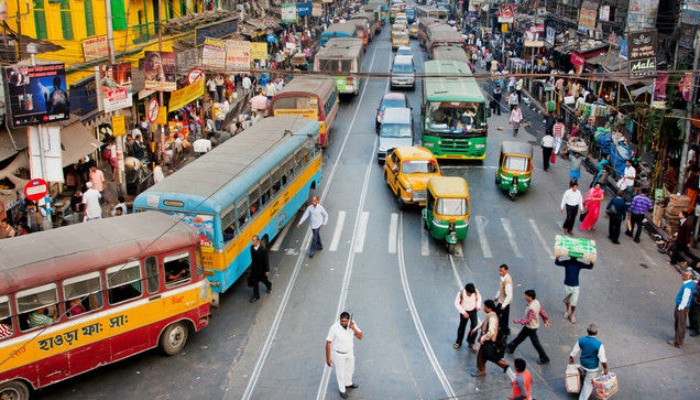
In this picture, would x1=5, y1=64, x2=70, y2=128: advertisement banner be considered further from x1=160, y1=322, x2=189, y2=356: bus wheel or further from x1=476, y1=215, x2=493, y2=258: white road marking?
x1=476, y1=215, x2=493, y2=258: white road marking

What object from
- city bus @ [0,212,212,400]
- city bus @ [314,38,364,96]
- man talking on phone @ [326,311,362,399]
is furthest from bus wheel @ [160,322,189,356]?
city bus @ [314,38,364,96]

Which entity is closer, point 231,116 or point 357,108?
point 231,116

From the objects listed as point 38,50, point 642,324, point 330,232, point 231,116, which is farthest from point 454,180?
point 231,116

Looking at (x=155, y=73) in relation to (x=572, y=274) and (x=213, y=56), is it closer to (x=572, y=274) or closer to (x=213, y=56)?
(x=213, y=56)

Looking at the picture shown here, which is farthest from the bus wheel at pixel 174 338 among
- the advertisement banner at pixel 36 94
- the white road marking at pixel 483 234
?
the white road marking at pixel 483 234

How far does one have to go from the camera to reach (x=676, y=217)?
20516mm

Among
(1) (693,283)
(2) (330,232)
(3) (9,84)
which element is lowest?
(2) (330,232)

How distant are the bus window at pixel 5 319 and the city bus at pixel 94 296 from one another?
14mm

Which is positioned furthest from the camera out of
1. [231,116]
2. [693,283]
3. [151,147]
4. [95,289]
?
[231,116]

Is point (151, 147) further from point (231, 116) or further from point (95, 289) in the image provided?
point (95, 289)

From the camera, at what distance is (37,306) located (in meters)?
11.3

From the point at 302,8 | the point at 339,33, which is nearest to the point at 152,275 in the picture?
the point at 339,33

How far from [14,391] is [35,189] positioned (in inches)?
263

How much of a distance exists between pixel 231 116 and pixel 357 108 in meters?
8.02
